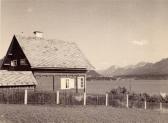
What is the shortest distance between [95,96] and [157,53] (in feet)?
20.8

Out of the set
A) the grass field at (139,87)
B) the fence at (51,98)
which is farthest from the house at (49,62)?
the grass field at (139,87)

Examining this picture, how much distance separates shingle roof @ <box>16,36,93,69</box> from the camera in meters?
20.3

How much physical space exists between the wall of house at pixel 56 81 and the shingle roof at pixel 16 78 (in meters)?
0.88

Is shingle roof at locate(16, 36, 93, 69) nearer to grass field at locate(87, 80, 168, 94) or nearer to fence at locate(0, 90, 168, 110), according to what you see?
fence at locate(0, 90, 168, 110)

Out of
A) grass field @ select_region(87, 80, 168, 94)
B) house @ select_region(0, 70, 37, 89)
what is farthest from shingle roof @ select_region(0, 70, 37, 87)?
grass field @ select_region(87, 80, 168, 94)

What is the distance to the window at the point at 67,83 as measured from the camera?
69.6 ft

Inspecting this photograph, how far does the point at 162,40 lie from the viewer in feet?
37.0

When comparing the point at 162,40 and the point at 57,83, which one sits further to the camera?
the point at 57,83

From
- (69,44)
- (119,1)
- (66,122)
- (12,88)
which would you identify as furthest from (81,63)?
(66,122)

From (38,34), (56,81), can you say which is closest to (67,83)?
A: (56,81)

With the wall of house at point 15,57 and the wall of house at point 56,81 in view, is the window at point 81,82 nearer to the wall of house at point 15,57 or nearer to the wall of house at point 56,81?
the wall of house at point 56,81

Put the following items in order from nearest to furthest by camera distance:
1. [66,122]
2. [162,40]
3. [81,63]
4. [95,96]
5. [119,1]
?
[66,122] → [162,40] → [119,1] → [95,96] → [81,63]

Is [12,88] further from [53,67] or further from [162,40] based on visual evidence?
[162,40]

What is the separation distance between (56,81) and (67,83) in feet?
3.22
